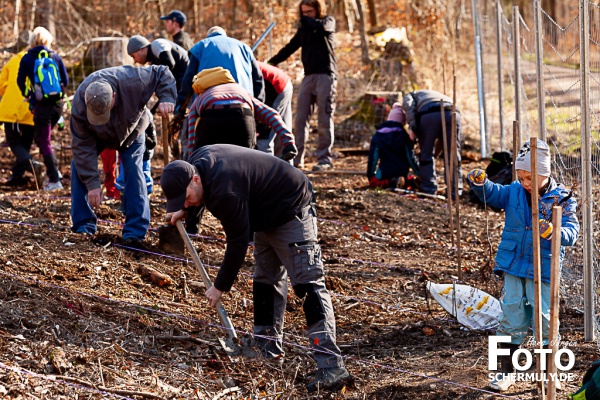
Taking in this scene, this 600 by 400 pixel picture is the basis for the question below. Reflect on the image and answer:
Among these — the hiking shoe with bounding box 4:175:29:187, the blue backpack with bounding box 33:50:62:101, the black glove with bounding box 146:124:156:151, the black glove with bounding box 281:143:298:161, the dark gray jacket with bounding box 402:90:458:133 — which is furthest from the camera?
the hiking shoe with bounding box 4:175:29:187

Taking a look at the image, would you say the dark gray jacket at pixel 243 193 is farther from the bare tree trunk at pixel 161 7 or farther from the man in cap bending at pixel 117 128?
the bare tree trunk at pixel 161 7

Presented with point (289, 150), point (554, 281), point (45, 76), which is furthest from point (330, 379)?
point (45, 76)

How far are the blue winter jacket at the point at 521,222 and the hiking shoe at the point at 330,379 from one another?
1.01 m

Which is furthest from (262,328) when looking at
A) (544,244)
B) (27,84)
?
(27,84)

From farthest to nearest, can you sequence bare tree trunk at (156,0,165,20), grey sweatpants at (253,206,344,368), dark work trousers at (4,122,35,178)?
bare tree trunk at (156,0,165,20), dark work trousers at (4,122,35,178), grey sweatpants at (253,206,344,368)

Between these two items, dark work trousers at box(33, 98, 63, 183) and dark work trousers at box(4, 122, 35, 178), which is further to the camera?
dark work trousers at box(4, 122, 35, 178)

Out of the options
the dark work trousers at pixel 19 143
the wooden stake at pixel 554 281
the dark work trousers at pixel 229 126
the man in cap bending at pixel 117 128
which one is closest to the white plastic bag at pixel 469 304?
the dark work trousers at pixel 229 126

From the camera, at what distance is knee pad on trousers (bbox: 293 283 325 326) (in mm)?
4578

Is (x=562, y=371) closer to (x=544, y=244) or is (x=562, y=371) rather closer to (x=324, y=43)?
(x=544, y=244)

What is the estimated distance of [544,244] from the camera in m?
4.59

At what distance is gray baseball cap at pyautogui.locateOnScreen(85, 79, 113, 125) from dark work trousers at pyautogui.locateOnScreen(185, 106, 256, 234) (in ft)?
2.31

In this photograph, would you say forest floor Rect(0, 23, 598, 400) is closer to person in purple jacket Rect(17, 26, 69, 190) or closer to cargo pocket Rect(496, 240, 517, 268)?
cargo pocket Rect(496, 240, 517, 268)

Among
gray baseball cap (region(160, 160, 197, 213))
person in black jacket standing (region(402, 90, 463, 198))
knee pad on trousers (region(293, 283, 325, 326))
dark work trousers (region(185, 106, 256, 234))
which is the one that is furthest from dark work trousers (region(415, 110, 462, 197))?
gray baseball cap (region(160, 160, 197, 213))

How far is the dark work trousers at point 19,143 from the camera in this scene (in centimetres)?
966
